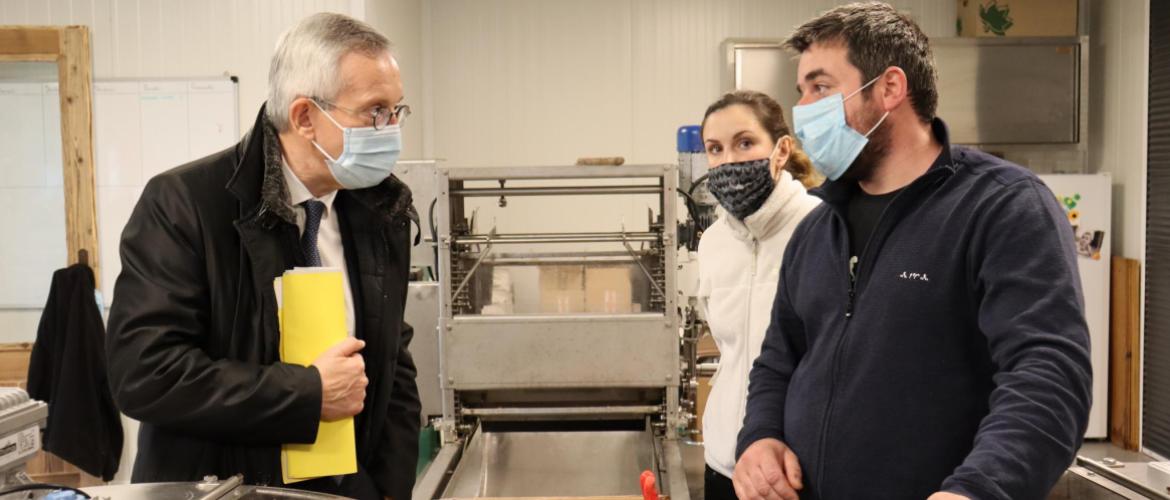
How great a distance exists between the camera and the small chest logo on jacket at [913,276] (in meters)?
1.11

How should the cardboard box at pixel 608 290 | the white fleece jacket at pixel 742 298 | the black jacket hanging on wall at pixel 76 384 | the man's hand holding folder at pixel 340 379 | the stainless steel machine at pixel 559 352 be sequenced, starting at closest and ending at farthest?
the man's hand holding folder at pixel 340 379 < the white fleece jacket at pixel 742 298 < the stainless steel machine at pixel 559 352 < the cardboard box at pixel 608 290 < the black jacket hanging on wall at pixel 76 384

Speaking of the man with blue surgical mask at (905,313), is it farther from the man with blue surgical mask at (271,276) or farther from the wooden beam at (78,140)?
the wooden beam at (78,140)

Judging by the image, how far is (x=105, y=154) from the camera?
12.6 ft

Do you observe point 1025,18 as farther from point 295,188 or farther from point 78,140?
point 78,140

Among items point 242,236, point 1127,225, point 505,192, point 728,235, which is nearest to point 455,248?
point 505,192

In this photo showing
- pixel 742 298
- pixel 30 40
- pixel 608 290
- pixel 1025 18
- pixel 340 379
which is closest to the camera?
pixel 340 379

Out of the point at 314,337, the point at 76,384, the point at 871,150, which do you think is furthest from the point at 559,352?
the point at 76,384

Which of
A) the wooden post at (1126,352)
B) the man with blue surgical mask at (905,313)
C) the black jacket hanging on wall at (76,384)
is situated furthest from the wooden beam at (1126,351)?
the black jacket hanging on wall at (76,384)

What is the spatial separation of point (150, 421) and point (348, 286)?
1.18ft

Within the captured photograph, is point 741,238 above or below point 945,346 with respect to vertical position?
above

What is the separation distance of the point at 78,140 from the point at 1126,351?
5115 millimetres

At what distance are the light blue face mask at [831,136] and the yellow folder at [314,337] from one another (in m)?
0.72

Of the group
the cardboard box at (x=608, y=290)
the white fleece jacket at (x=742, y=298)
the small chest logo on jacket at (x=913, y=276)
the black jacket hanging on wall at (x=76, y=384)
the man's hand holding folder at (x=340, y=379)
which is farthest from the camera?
the black jacket hanging on wall at (x=76, y=384)

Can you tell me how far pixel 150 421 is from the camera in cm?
121
